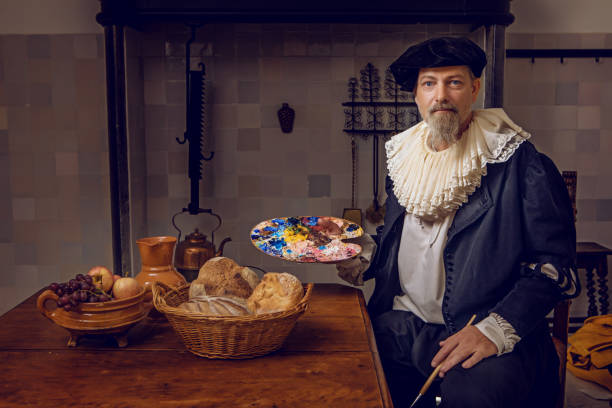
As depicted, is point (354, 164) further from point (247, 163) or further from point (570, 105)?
point (570, 105)

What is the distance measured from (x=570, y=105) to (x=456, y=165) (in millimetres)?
1736

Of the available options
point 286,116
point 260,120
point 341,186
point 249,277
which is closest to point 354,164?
point 341,186

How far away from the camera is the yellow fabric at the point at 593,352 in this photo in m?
2.73

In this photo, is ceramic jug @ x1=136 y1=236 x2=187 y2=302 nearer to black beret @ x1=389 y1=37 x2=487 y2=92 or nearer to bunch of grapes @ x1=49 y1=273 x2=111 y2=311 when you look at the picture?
bunch of grapes @ x1=49 y1=273 x2=111 y2=311

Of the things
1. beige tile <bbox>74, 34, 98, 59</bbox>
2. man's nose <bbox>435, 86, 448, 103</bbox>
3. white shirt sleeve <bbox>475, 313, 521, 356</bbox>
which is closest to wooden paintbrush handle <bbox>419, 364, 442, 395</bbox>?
white shirt sleeve <bbox>475, 313, 521, 356</bbox>

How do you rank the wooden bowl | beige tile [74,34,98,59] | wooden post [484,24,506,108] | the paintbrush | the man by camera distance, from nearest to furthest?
the wooden bowl < the paintbrush < the man < wooden post [484,24,506,108] < beige tile [74,34,98,59]

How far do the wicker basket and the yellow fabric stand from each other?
2.05m

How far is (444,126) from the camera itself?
1.86m

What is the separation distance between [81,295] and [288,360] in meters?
0.56

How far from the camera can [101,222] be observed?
128 inches

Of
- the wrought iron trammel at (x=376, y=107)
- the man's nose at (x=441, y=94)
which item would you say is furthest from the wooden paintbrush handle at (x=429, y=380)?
the wrought iron trammel at (x=376, y=107)

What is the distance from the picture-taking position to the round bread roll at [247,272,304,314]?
1423 mm

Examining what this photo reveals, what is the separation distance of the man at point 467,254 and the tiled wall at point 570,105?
4.51ft

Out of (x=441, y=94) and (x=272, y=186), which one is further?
(x=272, y=186)
